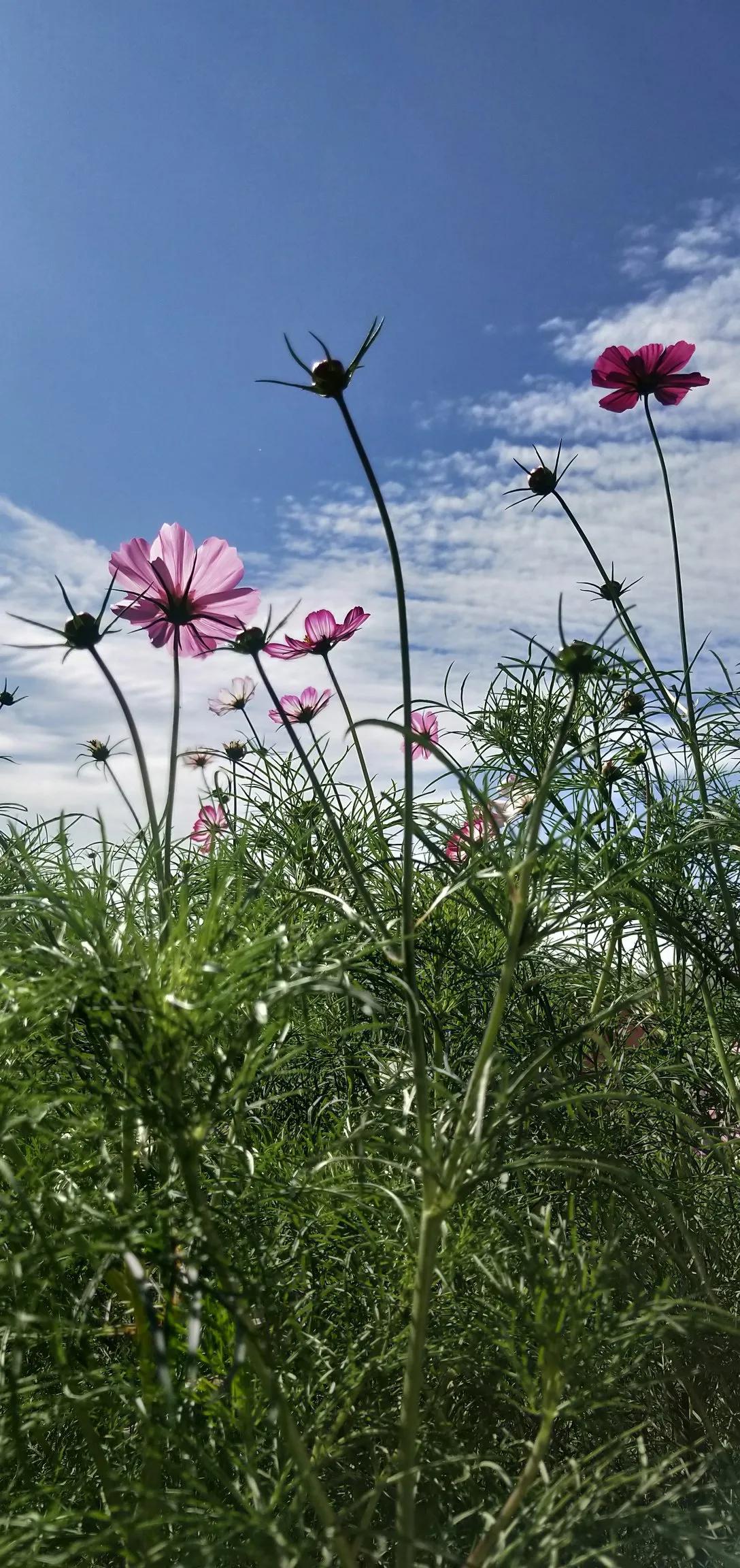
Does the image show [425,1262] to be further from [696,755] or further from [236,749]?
[236,749]

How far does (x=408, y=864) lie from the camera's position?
1.41ft

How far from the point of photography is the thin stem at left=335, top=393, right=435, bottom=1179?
399 mm

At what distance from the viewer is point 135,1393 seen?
42cm

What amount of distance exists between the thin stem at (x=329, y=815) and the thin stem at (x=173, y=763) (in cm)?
8

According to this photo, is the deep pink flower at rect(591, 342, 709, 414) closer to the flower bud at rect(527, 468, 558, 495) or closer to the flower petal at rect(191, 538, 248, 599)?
the flower bud at rect(527, 468, 558, 495)

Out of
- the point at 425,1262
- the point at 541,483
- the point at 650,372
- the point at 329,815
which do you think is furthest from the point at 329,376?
the point at 650,372

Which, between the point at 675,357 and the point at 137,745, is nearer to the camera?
the point at 137,745

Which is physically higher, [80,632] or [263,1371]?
[80,632]

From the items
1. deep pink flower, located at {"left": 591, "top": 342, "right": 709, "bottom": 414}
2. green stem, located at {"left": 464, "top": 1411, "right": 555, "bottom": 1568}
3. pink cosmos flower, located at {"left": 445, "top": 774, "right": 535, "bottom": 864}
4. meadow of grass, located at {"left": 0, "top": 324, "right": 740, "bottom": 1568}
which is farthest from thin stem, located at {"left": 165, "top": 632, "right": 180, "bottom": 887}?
deep pink flower, located at {"left": 591, "top": 342, "right": 709, "bottom": 414}

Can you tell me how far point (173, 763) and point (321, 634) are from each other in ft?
1.56

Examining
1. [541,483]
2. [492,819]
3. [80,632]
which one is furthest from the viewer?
[541,483]

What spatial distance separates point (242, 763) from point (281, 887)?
1.62 ft

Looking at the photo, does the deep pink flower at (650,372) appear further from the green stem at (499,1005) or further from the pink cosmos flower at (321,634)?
the green stem at (499,1005)

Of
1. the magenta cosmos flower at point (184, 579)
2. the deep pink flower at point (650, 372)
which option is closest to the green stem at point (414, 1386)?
the magenta cosmos flower at point (184, 579)
